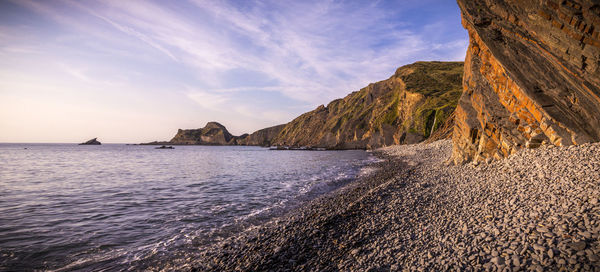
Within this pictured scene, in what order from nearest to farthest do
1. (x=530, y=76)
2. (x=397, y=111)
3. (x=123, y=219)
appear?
(x=123, y=219) → (x=530, y=76) → (x=397, y=111)

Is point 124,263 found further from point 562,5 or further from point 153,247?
point 562,5

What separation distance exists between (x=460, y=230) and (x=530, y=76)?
15.1 metres

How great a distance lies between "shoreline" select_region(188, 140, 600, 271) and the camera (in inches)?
241

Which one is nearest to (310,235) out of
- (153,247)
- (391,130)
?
(153,247)

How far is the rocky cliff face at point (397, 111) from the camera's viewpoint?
244ft

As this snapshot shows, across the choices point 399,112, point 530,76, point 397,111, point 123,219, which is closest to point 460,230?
point 530,76

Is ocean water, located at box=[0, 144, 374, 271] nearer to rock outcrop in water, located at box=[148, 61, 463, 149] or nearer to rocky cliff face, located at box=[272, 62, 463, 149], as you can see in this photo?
rock outcrop in water, located at box=[148, 61, 463, 149]

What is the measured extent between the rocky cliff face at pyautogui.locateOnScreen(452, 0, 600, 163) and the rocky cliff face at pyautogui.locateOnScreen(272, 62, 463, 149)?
50716 mm

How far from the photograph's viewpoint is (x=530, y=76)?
53.0 ft

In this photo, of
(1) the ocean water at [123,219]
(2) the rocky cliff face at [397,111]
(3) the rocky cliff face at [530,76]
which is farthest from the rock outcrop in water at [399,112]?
(1) the ocean water at [123,219]

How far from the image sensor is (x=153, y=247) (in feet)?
34.2

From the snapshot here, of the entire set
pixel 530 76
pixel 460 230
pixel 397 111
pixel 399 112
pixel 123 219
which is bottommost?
pixel 123 219

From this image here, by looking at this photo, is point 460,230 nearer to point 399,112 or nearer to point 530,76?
point 530,76

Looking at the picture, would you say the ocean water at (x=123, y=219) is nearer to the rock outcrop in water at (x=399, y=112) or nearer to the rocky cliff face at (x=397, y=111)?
the rock outcrop in water at (x=399, y=112)
